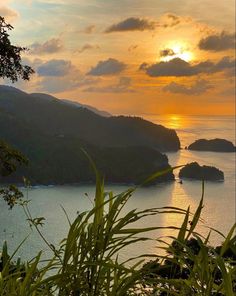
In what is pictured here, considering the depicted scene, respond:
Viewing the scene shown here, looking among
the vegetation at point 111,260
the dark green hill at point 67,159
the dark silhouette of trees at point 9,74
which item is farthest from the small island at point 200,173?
the vegetation at point 111,260

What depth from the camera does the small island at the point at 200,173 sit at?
147875mm

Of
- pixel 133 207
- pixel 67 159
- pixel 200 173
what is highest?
pixel 67 159

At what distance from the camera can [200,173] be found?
148500 millimetres

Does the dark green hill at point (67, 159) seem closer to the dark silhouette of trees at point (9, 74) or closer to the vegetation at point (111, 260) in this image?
the dark silhouette of trees at point (9, 74)

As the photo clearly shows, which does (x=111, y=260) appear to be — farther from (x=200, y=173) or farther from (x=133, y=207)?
(x=200, y=173)

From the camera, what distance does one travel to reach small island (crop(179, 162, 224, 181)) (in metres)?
148

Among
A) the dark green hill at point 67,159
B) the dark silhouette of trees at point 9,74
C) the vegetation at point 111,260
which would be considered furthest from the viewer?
the dark green hill at point 67,159

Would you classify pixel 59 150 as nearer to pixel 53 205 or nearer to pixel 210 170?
pixel 210 170

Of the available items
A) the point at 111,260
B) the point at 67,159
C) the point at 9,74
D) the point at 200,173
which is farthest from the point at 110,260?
the point at 67,159

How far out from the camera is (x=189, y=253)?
6.37ft

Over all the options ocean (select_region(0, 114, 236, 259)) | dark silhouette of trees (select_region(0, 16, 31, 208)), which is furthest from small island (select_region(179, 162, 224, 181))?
dark silhouette of trees (select_region(0, 16, 31, 208))

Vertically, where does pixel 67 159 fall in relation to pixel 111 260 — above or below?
above

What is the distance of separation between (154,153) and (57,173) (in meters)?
45.1

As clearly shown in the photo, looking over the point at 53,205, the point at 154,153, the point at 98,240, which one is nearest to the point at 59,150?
the point at 154,153
